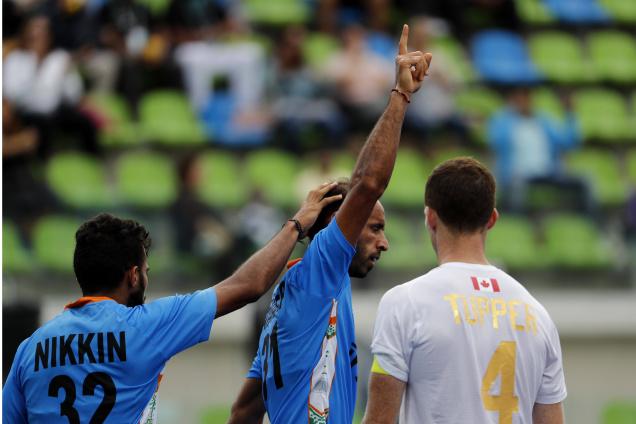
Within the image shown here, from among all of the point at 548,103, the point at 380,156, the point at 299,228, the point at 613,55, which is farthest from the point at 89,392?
the point at 613,55

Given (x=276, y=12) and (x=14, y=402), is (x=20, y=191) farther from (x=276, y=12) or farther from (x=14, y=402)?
(x=14, y=402)

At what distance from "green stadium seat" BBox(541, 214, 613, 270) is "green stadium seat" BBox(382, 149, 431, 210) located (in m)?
1.53

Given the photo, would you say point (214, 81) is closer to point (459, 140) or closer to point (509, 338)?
point (459, 140)

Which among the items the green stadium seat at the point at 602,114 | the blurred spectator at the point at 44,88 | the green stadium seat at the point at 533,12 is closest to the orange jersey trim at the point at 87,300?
the blurred spectator at the point at 44,88

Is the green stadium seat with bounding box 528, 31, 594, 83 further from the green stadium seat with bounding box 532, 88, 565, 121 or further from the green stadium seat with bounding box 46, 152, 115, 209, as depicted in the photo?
the green stadium seat with bounding box 46, 152, 115, 209

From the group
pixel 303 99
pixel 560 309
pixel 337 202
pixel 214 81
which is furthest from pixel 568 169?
pixel 337 202

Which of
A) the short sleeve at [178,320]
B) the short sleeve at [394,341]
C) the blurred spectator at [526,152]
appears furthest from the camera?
the blurred spectator at [526,152]

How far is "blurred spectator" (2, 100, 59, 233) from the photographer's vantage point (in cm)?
1042

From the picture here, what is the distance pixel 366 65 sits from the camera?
492 inches

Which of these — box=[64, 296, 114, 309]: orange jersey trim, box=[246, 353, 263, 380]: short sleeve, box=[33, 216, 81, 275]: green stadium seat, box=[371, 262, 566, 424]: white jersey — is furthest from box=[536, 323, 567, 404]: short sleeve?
box=[33, 216, 81, 275]: green stadium seat

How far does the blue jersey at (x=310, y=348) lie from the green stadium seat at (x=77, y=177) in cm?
724

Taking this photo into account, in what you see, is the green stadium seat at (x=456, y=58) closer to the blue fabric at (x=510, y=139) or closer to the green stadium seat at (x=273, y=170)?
the blue fabric at (x=510, y=139)

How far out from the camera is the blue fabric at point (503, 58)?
13969 mm

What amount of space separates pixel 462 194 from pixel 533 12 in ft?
41.0
